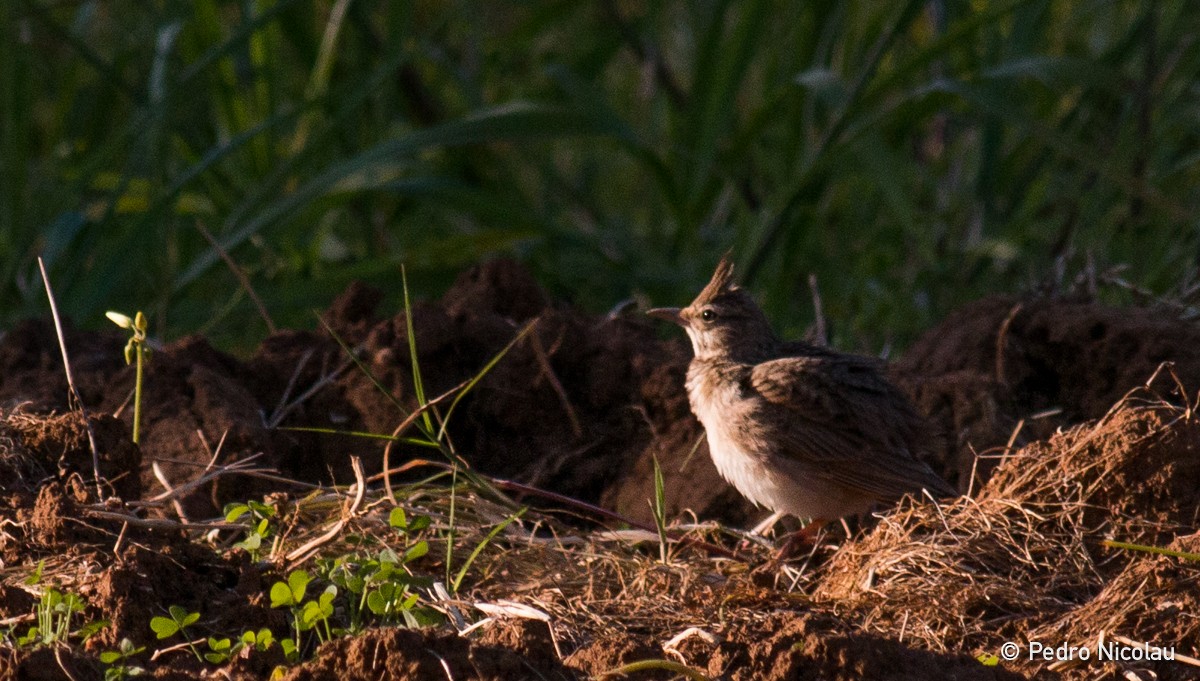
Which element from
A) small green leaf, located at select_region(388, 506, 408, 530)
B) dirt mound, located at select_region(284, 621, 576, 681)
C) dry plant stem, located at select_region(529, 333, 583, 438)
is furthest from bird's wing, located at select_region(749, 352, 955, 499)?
dirt mound, located at select_region(284, 621, 576, 681)

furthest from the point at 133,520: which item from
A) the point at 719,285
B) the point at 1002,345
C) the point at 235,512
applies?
the point at 1002,345

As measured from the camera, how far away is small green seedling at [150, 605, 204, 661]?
3059 millimetres

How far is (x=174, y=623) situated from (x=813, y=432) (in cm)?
213

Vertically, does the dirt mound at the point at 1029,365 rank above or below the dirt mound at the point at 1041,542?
below

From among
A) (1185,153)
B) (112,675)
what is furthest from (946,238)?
(112,675)

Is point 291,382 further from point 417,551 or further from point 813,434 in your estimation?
point 813,434

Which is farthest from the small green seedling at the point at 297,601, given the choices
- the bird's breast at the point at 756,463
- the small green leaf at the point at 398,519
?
the bird's breast at the point at 756,463

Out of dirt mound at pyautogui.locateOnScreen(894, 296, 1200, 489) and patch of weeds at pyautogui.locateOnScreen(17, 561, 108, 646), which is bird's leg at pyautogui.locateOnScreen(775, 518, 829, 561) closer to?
dirt mound at pyautogui.locateOnScreen(894, 296, 1200, 489)

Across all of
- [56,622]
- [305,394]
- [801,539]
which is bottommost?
[801,539]

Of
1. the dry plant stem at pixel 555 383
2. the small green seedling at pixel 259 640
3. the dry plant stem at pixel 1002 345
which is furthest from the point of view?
the dry plant stem at pixel 1002 345

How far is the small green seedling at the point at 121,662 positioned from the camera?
2.82m

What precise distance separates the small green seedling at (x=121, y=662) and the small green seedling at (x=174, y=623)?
51 mm

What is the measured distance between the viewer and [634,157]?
7508 millimetres

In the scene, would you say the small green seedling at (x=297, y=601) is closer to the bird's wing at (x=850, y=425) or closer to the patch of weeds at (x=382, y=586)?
the patch of weeds at (x=382, y=586)
